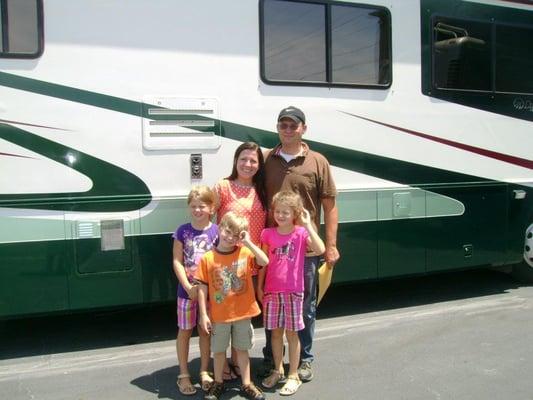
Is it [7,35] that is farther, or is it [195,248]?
[7,35]

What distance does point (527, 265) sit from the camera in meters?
5.82

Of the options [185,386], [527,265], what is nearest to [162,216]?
[185,386]

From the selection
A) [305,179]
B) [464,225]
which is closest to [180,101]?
[305,179]

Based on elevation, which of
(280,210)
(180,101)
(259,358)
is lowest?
(259,358)

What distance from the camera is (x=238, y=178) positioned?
140 inches

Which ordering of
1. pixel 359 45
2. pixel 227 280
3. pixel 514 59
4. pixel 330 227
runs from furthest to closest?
pixel 514 59
pixel 359 45
pixel 330 227
pixel 227 280

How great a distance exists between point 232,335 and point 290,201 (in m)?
0.91

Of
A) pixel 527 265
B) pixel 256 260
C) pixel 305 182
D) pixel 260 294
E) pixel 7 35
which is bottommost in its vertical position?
pixel 527 265

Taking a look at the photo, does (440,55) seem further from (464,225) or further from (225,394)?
(225,394)

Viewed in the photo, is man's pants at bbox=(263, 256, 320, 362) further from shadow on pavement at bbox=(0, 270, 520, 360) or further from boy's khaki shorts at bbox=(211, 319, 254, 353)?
shadow on pavement at bbox=(0, 270, 520, 360)

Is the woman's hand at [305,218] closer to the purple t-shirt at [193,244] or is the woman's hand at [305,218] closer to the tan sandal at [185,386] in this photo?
the purple t-shirt at [193,244]

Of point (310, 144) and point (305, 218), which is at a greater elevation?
point (310, 144)

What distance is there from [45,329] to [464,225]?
154 inches

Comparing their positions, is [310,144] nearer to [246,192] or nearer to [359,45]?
[359,45]
